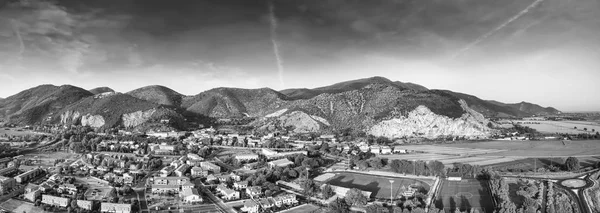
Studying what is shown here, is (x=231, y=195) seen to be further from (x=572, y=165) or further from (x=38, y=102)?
(x=38, y=102)

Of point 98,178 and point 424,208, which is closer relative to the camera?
point 424,208

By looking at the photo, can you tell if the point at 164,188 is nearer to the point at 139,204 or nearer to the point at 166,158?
the point at 139,204

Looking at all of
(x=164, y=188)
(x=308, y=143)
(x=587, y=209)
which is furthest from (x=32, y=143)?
(x=587, y=209)

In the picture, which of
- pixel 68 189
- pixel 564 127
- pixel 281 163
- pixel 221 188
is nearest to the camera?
pixel 68 189

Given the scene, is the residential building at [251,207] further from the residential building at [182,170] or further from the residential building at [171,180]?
the residential building at [182,170]

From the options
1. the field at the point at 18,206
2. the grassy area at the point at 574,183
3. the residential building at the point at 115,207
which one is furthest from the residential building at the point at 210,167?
the grassy area at the point at 574,183

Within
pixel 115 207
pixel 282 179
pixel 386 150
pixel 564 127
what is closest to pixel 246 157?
pixel 282 179
